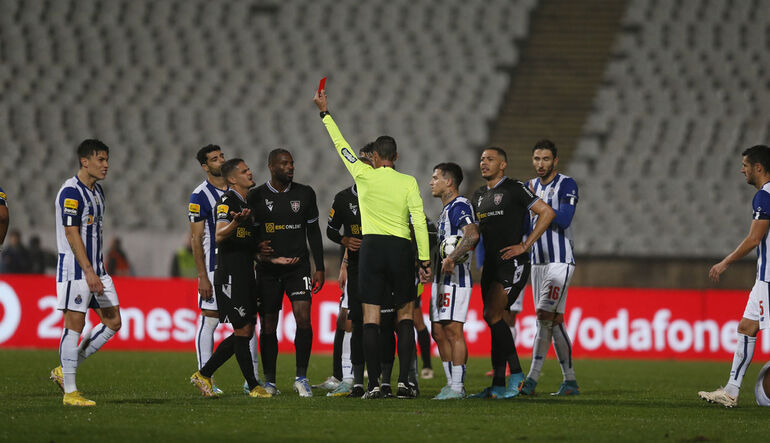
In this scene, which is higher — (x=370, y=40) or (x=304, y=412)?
(x=370, y=40)

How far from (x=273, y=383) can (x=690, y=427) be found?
358 centimetres

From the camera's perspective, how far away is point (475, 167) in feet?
67.4

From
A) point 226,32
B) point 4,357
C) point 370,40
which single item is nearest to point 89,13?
point 226,32

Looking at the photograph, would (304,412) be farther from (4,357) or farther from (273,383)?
(4,357)

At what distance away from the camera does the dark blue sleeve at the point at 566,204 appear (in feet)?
28.9

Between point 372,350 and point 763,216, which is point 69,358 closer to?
point 372,350

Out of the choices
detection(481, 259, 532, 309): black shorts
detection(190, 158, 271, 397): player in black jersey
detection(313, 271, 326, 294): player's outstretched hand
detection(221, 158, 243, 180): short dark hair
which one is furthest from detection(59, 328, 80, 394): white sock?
detection(481, 259, 532, 309): black shorts

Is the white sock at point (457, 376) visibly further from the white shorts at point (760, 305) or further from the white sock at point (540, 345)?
the white shorts at point (760, 305)

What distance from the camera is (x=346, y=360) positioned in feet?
30.5

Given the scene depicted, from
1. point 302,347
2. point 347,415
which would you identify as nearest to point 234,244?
point 302,347

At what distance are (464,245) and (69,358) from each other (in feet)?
10.5

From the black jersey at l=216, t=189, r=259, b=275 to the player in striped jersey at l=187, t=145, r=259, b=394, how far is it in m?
0.68

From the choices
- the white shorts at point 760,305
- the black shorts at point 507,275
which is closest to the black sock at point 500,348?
the black shorts at point 507,275

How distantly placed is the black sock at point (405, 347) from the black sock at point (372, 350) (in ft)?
0.74
